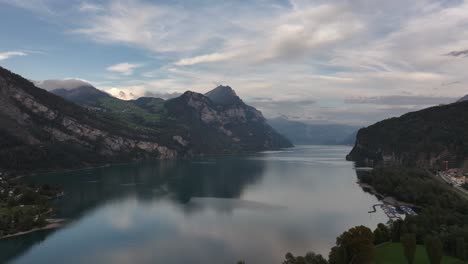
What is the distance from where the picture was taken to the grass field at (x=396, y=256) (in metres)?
57.7

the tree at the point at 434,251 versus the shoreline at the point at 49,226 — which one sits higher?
the tree at the point at 434,251

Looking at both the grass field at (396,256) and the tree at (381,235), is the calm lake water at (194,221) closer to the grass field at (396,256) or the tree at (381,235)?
the tree at (381,235)

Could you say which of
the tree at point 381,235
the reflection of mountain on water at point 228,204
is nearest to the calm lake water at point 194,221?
the reflection of mountain on water at point 228,204

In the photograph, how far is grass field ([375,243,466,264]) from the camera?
57659 millimetres

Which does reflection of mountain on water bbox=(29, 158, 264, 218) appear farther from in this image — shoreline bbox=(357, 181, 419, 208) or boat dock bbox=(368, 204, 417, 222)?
boat dock bbox=(368, 204, 417, 222)

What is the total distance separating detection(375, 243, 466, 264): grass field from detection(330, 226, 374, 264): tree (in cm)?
355

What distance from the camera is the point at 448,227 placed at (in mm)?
70625

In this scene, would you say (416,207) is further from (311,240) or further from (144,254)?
(144,254)

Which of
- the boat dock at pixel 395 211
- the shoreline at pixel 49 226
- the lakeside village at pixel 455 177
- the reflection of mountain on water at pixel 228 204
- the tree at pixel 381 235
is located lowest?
the boat dock at pixel 395 211

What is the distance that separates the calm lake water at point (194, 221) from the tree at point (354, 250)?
40.8 feet

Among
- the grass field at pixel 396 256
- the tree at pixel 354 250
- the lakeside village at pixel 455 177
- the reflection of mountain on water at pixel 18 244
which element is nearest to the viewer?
the tree at pixel 354 250

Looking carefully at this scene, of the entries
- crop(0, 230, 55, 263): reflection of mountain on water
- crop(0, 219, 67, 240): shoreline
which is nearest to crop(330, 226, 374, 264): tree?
crop(0, 230, 55, 263): reflection of mountain on water

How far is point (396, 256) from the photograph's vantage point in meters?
60.5

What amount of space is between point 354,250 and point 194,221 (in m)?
49.7
